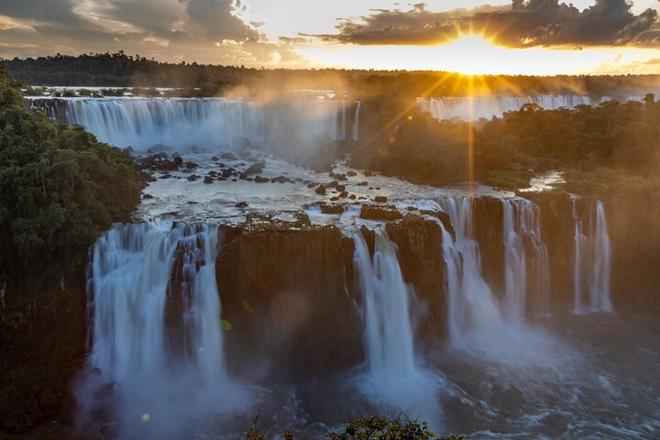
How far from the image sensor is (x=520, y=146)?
39.4 metres

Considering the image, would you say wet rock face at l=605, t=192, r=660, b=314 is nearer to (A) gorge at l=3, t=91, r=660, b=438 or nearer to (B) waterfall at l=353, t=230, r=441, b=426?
(A) gorge at l=3, t=91, r=660, b=438

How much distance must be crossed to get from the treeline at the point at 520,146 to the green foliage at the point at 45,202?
59.0 feet

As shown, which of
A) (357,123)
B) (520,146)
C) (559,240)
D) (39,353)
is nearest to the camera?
(39,353)

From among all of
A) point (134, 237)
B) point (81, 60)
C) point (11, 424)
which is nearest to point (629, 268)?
point (134, 237)

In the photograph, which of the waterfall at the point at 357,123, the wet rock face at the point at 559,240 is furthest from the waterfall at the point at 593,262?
the waterfall at the point at 357,123

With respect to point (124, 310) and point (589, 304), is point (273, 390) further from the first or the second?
point (589, 304)

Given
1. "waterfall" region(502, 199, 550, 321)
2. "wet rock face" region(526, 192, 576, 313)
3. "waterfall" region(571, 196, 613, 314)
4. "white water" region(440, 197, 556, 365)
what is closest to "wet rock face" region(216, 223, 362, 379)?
"white water" region(440, 197, 556, 365)

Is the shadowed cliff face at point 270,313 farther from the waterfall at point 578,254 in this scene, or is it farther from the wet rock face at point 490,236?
the waterfall at point 578,254

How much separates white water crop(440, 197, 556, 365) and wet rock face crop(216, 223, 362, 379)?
16.3ft

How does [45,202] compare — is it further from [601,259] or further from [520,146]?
[520,146]

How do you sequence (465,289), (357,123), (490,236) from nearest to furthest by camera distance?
(465,289)
(490,236)
(357,123)

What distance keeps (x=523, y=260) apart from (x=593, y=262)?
4281mm

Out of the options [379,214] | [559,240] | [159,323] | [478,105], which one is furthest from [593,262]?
[478,105]

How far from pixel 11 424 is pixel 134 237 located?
694cm
